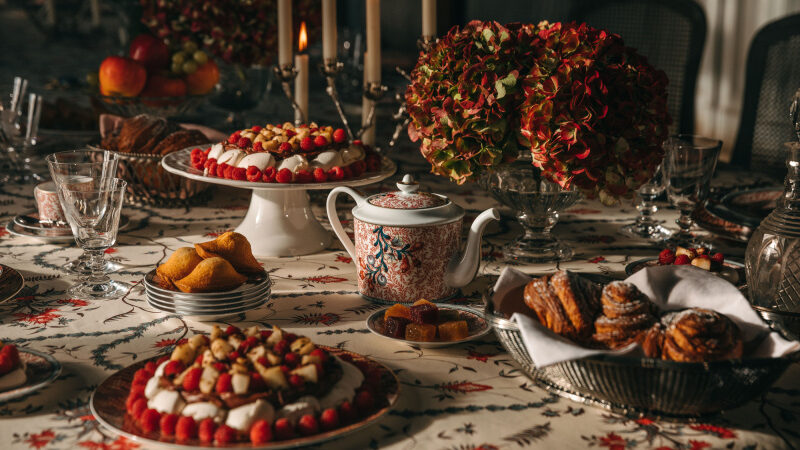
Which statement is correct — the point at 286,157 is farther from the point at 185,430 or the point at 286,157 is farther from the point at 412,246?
the point at 185,430

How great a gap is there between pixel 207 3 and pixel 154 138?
0.64 metres

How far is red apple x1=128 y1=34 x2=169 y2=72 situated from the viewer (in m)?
2.24

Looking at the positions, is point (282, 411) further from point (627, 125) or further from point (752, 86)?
point (752, 86)

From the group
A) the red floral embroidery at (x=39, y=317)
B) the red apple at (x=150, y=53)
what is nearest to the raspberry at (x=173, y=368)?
the red floral embroidery at (x=39, y=317)

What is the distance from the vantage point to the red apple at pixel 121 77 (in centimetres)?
211

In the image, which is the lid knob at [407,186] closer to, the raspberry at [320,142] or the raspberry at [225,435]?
the raspberry at [320,142]

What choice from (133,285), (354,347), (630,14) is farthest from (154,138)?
(630,14)

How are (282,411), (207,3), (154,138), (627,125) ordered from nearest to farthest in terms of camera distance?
(282,411)
(627,125)
(154,138)
(207,3)

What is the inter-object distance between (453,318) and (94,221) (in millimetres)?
596

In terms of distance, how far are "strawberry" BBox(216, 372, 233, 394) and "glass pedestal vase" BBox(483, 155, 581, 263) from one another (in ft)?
2.56

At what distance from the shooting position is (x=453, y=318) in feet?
3.86

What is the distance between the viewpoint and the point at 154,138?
1.84m

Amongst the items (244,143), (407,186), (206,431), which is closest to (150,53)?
(244,143)

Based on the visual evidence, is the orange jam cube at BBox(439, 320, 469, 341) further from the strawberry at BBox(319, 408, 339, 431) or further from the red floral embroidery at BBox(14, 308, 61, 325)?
the red floral embroidery at BBox(14, 308, 61, 325)
